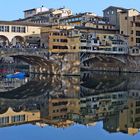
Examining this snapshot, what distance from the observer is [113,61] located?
242 ft

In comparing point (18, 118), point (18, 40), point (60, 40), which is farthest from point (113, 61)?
point (18, 118)

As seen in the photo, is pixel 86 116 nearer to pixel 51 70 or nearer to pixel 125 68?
pixel 51 70

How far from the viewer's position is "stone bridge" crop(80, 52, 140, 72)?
68.7m

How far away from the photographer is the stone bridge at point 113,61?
68700 mm

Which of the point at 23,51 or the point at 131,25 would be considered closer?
the point at 23,51

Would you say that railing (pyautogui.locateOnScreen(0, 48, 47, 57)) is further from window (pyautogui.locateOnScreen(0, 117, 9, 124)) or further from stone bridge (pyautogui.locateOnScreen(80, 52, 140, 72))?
window (pyautogui.locateOnScreen(0, 117, 9, 124))

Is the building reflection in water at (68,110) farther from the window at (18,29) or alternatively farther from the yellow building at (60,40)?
the window at (18,29)

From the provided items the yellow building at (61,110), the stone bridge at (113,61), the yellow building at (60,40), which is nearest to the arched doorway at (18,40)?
the yellow building at (60,40)

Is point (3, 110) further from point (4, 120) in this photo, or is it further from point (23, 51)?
point (23, 51)

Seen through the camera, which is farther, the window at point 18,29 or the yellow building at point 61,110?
the window at point 18,29

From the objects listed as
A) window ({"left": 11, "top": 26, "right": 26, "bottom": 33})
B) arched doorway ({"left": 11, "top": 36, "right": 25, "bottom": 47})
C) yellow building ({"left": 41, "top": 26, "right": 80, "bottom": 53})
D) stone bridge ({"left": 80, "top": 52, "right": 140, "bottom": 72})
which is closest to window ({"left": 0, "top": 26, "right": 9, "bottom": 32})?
window ({"left": 11, "top": 26, "right": 26, "bottom": 33})

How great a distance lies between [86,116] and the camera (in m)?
26.5

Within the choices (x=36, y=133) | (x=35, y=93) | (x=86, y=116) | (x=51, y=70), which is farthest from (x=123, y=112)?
(x=51, y=70)

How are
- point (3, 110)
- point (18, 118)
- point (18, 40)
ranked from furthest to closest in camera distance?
1. point (18, 40)
2. point (3, 110)
3. point (18, 118)
